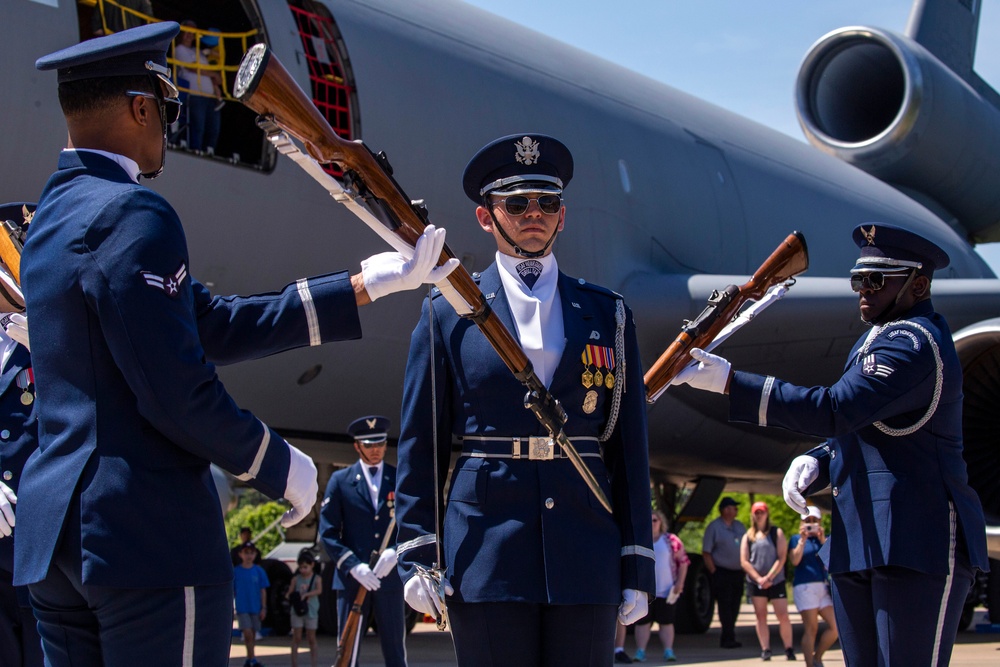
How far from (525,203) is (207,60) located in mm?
3713

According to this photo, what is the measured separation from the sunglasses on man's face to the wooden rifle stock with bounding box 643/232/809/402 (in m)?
0.71

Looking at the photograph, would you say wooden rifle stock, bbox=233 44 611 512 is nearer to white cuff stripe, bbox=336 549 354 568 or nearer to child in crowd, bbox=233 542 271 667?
white cuff stripe, bbox=336 549 354 568

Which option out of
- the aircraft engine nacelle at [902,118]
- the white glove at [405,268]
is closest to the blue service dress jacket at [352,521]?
the white glove at [405,268]

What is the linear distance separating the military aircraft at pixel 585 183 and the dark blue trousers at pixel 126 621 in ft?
11.5

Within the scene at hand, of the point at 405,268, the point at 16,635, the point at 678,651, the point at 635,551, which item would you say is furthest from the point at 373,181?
the point at 678,651

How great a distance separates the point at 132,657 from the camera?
190cm

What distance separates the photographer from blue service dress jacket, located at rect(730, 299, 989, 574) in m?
3.06

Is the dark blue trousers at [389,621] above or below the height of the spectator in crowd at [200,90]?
below

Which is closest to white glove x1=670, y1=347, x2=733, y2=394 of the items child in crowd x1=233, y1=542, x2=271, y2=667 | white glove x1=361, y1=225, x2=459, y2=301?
white glove x1=361, y1=225, x2=459, y2=301

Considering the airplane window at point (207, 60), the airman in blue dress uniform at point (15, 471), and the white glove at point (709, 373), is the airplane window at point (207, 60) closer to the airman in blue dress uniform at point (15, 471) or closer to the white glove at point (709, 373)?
the airman in blue dress uniform at point (15, 471)

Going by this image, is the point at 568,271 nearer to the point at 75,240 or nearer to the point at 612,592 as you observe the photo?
the point at 612,592

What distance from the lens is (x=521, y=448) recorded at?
8.61 feet

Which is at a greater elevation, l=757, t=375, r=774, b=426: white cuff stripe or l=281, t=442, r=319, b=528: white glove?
l=757, t=375, r=774, b=426: white cuff stripe

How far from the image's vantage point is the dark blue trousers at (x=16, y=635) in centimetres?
338
